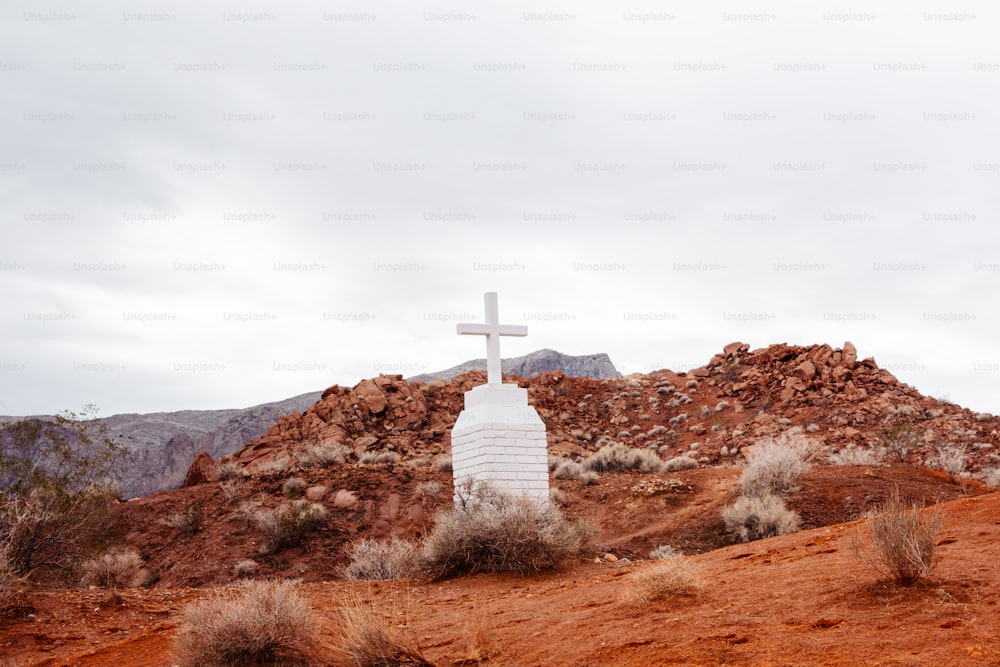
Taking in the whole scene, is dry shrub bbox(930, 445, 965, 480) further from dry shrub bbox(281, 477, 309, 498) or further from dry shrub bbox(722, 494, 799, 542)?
dry shrub bbox(281, 477, 309, 498)

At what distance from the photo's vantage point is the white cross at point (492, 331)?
16.1 metres

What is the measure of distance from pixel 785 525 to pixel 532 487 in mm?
4767

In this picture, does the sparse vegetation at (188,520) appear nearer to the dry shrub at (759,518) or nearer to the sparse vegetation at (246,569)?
the sparse vegetation at (246,569)

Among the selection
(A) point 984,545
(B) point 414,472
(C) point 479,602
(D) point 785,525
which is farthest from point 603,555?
(B) point 414,472

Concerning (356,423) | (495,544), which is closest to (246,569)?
(495,544)

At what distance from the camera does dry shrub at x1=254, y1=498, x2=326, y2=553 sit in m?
20.4

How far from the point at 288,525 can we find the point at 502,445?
7768 mm

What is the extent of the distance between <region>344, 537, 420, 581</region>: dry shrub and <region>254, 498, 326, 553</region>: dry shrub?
469cm

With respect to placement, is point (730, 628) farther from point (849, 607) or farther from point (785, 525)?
point (785, 525)

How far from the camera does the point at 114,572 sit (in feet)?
56.2

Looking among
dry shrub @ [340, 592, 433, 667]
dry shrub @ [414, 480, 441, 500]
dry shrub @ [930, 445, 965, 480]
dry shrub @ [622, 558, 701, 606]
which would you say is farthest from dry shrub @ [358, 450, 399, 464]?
dry shrub @ [340, 592, 433, 667]

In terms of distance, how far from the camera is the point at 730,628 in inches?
281

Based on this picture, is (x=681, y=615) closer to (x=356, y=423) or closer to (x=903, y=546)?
(x=903, y=546)

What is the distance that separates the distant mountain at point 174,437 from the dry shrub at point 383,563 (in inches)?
1645
